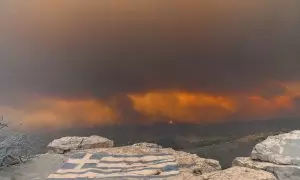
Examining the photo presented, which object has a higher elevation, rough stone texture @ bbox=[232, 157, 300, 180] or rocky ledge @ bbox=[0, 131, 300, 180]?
rocky ledge @ bbox=[0, 131, 300, 180]

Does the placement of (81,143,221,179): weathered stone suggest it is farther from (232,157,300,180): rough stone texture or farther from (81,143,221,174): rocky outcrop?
(232,157,300,180): rough stone texture

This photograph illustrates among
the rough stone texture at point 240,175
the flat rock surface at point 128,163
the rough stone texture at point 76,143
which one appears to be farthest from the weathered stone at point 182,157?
the rough stone texture at point 76,143

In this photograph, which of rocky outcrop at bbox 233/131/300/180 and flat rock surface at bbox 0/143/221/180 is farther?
flat rock surface at bbox 0/143/221/180

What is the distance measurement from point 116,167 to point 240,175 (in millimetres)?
1394

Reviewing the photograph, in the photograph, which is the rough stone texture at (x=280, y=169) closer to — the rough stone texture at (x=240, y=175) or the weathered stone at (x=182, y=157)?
the rough stone texture at (x=240, y=175)

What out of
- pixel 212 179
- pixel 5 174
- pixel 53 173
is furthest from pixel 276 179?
pixel 5 174

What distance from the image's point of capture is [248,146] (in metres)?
6.55

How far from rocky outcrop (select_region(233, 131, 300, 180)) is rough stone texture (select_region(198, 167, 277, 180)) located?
16 centimetres

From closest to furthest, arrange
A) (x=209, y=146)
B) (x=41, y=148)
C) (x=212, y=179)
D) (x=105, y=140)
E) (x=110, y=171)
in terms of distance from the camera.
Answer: (x=212, y=179) → (x=110, y=171) → (x=41, y=148) → (x=105, y=140) → (x=209, y=146)

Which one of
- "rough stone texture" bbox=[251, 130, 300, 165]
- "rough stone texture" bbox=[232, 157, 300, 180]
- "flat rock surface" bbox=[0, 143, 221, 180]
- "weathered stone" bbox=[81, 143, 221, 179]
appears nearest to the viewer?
"rough stone texture" bbox=[232, 157, 300, 180]

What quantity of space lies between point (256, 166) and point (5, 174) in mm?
2570

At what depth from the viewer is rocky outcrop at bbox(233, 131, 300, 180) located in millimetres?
4250

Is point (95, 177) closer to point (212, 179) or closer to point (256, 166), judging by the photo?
point (212, 179)

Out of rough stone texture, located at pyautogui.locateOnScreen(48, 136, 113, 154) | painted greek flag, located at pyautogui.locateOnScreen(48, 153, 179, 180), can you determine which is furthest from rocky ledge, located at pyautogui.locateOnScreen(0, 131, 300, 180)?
rough stone texture, located at pyautogui.locateOnScreen(48, 136, 113, 154)
